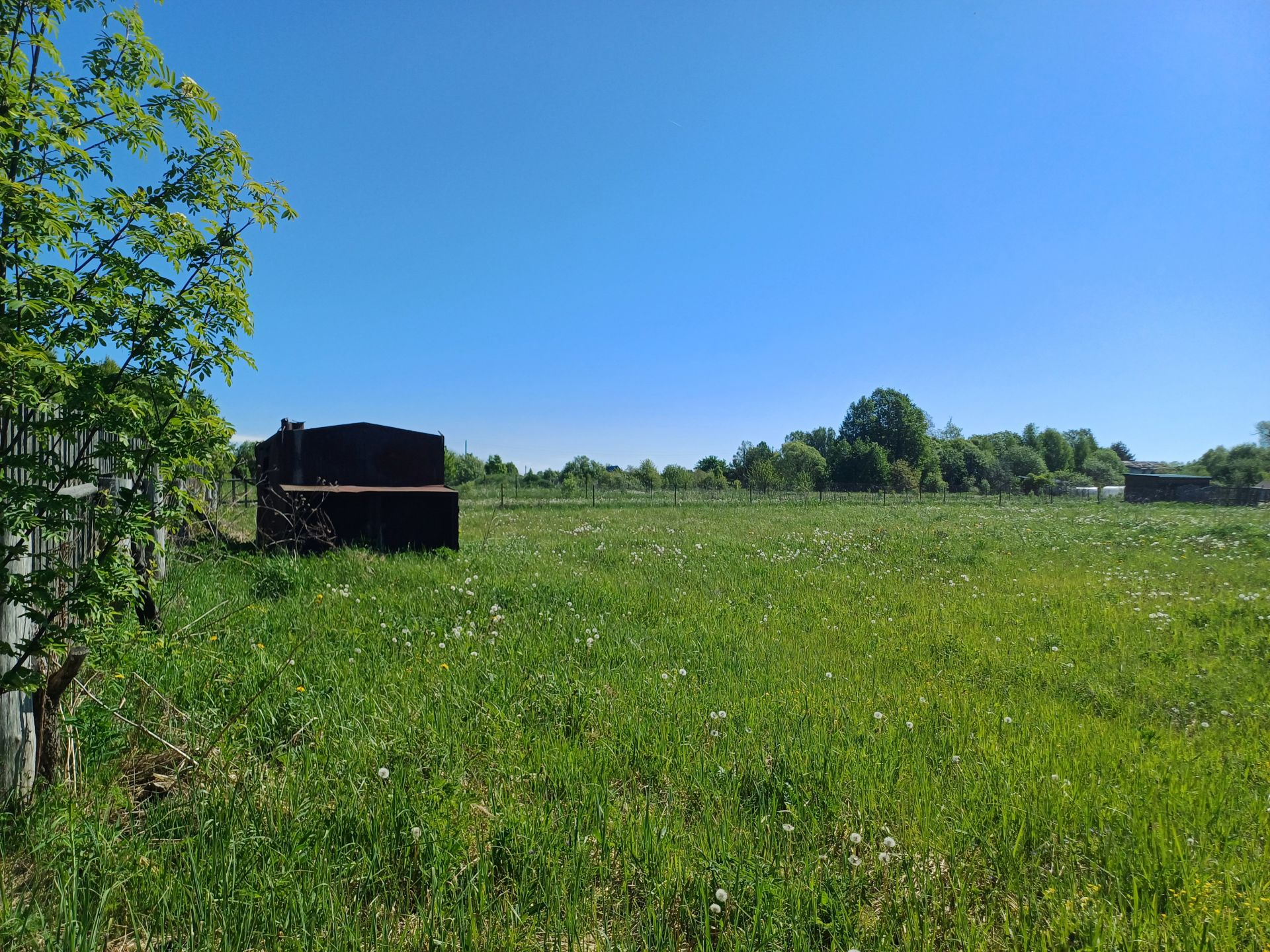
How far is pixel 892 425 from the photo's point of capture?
291 feet

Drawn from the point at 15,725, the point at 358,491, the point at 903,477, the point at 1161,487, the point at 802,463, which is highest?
the point at 802,463

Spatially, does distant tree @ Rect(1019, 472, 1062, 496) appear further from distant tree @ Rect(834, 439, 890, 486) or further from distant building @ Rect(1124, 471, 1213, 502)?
distant tree @ Rect(834, 439, 890, 486)

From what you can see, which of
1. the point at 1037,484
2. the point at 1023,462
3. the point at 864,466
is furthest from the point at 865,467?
the point at 1023,462

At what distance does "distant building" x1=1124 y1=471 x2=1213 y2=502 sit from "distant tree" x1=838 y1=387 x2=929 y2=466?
1139 inches

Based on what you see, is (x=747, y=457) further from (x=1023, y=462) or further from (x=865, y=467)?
(x=1023, y=462)

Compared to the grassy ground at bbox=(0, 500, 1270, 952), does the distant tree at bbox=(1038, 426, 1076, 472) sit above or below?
above

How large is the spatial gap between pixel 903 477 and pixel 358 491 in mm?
79521

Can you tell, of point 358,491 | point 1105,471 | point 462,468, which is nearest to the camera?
point 358,491

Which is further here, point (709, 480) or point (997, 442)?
point (997, 442)

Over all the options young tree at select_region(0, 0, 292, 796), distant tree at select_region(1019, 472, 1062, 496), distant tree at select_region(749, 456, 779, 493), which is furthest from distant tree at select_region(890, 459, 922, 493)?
young tree at select_region(0, 0, 292, 796)

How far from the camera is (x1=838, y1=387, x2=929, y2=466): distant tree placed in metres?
87.5

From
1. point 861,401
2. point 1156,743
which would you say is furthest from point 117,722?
point 861,401

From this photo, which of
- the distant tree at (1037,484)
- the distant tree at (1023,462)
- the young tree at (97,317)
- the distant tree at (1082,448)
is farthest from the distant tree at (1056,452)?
the young tree at (97,317)

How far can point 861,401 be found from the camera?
3671 inches
